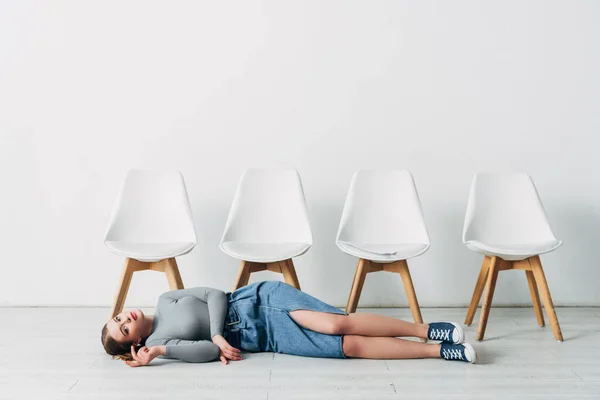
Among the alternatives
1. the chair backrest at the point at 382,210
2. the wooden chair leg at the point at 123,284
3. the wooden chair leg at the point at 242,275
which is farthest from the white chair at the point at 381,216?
the wooden chair leg at the point at 123,284

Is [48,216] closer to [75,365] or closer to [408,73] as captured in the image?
[75,365]

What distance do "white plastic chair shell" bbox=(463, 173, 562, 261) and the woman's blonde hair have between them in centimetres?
158

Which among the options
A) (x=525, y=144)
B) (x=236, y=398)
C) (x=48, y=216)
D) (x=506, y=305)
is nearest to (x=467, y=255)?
(x=506, y=305)

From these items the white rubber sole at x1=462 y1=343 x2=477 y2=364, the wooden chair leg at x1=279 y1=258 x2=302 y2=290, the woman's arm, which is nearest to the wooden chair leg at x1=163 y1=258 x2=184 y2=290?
the woman's arm

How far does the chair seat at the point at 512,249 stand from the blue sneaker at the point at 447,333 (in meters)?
0.52

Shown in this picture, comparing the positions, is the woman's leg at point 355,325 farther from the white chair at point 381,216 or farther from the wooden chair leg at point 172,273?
the wooden chair leg at point 172,273

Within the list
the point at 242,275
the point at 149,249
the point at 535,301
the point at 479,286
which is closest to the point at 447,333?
the point at 479,286

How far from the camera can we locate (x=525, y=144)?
11.8ft

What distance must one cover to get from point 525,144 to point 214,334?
203cm

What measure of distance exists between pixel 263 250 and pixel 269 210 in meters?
0.33

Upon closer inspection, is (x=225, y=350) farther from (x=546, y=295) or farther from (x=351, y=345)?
(x=546, y=295)

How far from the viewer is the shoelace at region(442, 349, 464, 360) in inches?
94.5

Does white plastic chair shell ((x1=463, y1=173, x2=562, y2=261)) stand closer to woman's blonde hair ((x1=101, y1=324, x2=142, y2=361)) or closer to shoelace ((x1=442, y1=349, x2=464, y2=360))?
shoelace ((x1=442, y1=349, x2=464, y2=360))

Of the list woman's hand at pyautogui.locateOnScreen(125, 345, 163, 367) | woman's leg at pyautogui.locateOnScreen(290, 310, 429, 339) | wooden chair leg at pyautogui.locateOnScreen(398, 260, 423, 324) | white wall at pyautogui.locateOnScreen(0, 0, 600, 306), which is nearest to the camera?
woman's hand at pyautogui.locateOnScreen(125, 345, 163, 367)
